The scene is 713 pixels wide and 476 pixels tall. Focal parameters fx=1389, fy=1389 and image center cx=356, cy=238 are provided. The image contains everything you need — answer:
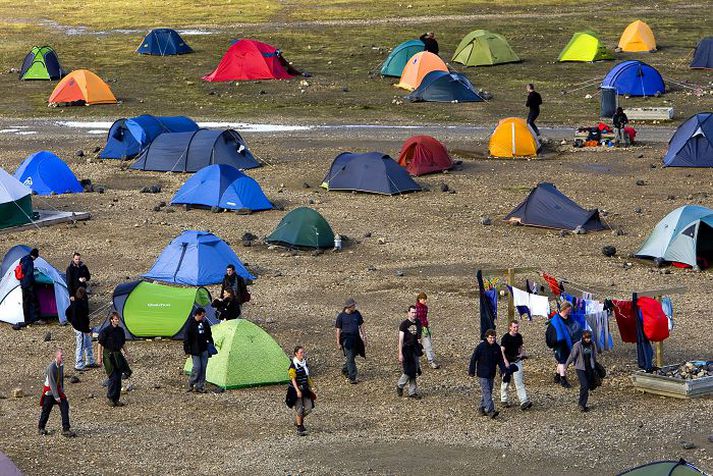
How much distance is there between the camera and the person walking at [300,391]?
65.9 ft

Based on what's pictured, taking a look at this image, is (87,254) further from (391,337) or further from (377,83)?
(377,83)

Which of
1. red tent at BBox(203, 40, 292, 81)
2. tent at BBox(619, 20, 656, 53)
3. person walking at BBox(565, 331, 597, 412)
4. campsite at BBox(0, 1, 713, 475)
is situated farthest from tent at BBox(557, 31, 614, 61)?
person walking at BBox(565, 331, 597, 412)

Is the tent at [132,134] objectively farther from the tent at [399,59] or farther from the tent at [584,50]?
the tent at [584,50]

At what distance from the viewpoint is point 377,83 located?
58750mm

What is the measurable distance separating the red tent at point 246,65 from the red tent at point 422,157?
20.2 metres

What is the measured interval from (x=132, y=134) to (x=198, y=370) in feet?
73.1

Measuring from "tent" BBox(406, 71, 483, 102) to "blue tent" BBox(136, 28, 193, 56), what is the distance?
59.0 feet

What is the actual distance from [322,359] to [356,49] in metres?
45.8

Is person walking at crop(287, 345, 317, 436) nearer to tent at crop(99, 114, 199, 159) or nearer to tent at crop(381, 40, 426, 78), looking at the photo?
tent at crop(99, 114, 199, 159)

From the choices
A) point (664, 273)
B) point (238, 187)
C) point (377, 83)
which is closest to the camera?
point (664, 273)

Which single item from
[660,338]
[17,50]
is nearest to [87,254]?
[660,338]

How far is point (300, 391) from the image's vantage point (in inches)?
792

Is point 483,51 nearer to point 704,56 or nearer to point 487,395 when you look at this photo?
point 704,56

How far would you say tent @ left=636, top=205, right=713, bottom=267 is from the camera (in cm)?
2978
